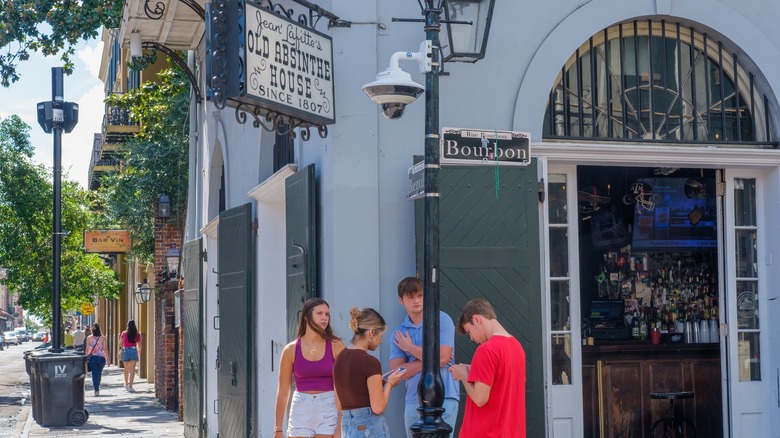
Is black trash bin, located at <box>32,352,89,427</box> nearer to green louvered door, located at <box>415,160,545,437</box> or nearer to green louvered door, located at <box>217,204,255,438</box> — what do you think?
green louvered door, located at <box>217,204,255,438</box>

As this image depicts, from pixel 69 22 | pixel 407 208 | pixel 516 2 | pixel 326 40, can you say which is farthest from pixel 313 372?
pixel 69 22

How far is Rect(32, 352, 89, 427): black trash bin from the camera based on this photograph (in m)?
17.0

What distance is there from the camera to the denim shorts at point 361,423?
698 cm

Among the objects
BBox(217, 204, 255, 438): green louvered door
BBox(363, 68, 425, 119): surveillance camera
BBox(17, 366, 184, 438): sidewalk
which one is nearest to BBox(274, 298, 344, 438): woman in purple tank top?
BBox(363, 68, 425, 119): surveillance camera

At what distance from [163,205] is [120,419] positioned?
12.6ft

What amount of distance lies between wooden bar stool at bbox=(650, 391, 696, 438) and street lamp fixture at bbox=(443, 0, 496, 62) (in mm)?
3814

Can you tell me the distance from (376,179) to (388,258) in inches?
23.9

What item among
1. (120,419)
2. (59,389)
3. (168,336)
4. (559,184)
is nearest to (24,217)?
(168,336)

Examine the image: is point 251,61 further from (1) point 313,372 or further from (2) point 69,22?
(2) point 69,22

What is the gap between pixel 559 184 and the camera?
9.26m

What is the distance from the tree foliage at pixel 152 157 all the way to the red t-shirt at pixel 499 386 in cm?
1394

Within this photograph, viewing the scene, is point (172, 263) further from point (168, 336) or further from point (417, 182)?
point (417, 182)

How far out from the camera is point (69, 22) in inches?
568

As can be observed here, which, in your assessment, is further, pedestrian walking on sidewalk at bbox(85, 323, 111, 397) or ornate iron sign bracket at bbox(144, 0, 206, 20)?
pedestrian walking on sidewalk at bbox(85, 323, 111, 397)
